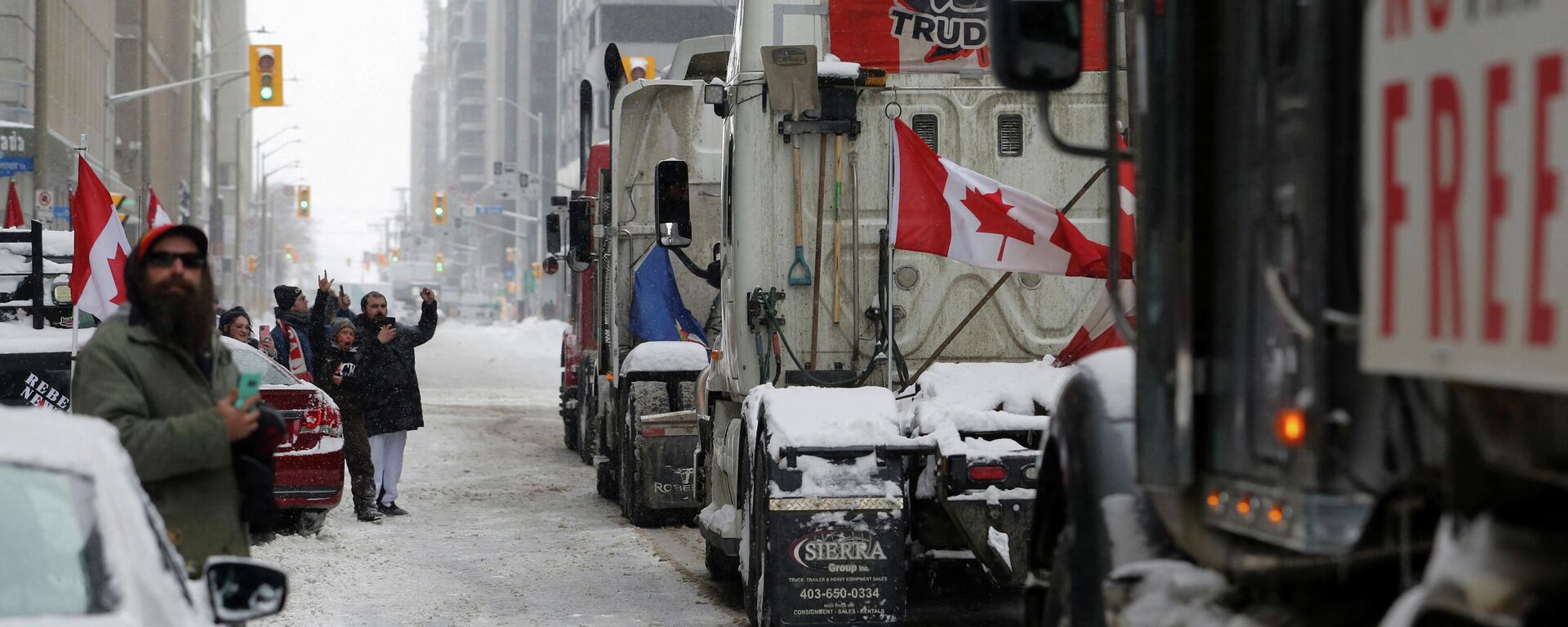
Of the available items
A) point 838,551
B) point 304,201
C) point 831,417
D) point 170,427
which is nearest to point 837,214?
point 831,417

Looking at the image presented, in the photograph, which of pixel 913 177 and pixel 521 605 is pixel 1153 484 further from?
pixel 521 605

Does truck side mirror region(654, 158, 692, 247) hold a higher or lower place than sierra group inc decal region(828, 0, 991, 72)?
lower

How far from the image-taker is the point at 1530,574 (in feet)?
8.84

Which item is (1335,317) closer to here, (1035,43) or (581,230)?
(1035,43)

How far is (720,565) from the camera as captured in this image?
1050 cm

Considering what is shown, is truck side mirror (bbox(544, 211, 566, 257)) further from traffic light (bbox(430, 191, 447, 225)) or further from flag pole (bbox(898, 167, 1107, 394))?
traffic light (bbox(430, 191, 447, 225))

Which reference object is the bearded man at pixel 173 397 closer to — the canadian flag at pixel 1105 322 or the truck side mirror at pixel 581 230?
the canadian flag at pixel 1105 322

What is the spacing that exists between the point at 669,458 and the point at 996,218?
16.9 ft

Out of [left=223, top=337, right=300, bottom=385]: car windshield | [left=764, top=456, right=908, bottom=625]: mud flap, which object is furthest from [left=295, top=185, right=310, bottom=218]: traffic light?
[left=764, top=456, right=908, bottom=625]: mud flap

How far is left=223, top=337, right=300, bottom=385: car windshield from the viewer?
12.0 metres

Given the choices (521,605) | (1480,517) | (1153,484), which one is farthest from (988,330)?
(1480,517)

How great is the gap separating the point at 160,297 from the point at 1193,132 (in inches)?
98.6

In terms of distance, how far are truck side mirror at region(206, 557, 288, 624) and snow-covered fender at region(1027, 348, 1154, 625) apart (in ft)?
6.38

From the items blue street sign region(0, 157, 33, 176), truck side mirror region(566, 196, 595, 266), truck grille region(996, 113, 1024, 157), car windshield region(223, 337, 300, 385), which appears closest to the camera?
truck grille region(996, 113, 1024, 157)
